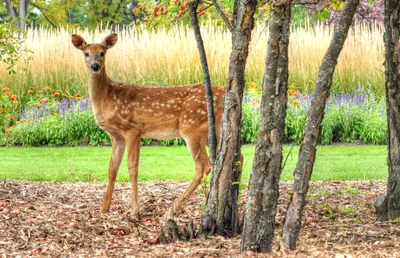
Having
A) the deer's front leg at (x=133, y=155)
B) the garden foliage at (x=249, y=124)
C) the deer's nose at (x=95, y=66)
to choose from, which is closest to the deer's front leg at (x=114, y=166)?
the deer's front leg at (x=133, y=155)

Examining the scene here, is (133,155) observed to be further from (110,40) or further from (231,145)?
(231,145)

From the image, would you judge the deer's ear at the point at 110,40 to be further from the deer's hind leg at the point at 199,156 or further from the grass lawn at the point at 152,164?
the grass lawn at the point at 152,164

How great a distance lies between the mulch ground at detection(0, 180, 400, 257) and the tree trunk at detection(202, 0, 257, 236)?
17 cm

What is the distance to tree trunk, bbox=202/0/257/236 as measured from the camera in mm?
4898

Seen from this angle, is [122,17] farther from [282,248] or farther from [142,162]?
[282,248]

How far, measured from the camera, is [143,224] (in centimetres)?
630

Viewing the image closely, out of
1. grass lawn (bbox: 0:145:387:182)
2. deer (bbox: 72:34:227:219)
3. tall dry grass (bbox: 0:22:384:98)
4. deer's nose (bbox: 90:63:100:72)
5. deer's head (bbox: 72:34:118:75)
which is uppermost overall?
tall dry grass (bbox: 0:22:384:98)

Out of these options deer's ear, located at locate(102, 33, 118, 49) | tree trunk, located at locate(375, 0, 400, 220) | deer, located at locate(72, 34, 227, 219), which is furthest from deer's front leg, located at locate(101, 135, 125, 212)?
tree trunk, located at locate(375, 0, 400, 220)

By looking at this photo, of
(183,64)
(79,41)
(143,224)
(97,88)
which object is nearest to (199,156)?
(143,224)

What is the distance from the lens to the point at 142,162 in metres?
10.8

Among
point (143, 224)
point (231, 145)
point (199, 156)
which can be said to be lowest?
point (143, 224)

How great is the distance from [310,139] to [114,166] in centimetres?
319

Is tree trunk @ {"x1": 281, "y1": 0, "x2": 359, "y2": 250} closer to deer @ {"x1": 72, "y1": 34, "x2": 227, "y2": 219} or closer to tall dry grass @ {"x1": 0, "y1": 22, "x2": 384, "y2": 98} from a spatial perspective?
deer @ {"x1": 72, "y1": 34, "x2": 227, "y2": 219}

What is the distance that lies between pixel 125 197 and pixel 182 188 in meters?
0.69
